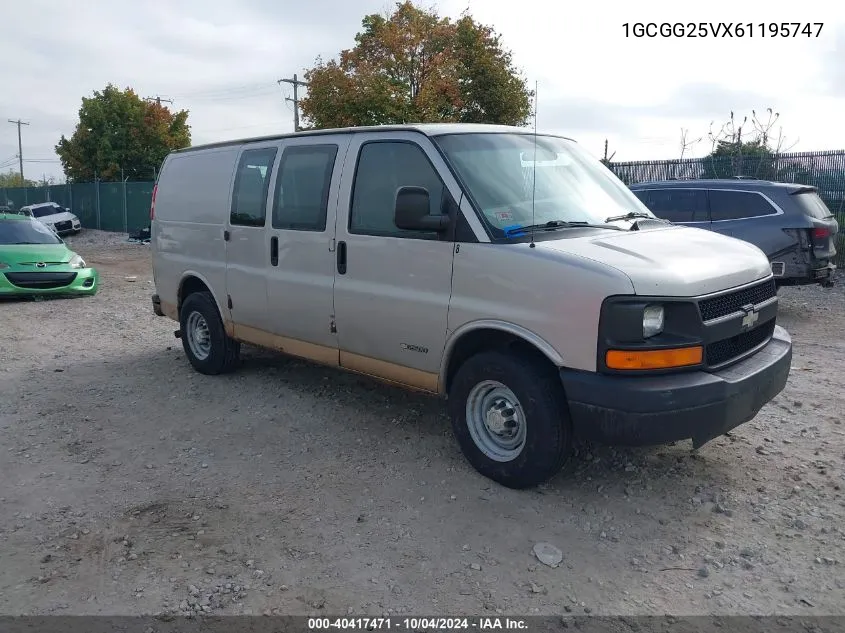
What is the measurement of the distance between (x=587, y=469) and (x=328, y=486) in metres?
1.62

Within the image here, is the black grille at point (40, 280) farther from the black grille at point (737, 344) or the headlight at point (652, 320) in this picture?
the black grille at point (737, 344)

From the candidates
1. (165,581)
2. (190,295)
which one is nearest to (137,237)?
(190,295)

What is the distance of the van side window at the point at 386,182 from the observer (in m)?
4.59

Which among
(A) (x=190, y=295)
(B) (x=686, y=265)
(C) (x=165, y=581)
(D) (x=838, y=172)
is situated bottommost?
(C) (x=165, y=581)

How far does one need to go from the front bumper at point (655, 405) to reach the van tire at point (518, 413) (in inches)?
6.6

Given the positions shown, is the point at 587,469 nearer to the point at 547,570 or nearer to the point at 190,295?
the point at 547,570

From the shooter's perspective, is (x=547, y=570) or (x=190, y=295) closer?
(x=547, y=570)

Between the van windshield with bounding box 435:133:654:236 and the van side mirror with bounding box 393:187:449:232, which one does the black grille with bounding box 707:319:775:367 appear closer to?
the van windshield with bounding box 435:133:654:236

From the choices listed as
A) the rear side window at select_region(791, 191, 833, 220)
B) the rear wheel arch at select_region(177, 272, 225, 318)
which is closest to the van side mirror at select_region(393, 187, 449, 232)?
the rear wheel arch at select_region(177, 272, 225, 318)

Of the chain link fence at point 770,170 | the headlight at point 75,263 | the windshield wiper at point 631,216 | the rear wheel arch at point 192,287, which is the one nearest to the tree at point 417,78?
the chain link fence at point 770,170

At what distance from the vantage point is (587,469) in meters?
4.55

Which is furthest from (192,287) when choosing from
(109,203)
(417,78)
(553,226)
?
(109,203)

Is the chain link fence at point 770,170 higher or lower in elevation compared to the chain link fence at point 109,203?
higher

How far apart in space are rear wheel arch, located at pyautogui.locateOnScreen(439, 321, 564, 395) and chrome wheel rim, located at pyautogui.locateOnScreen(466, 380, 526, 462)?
233 mm
